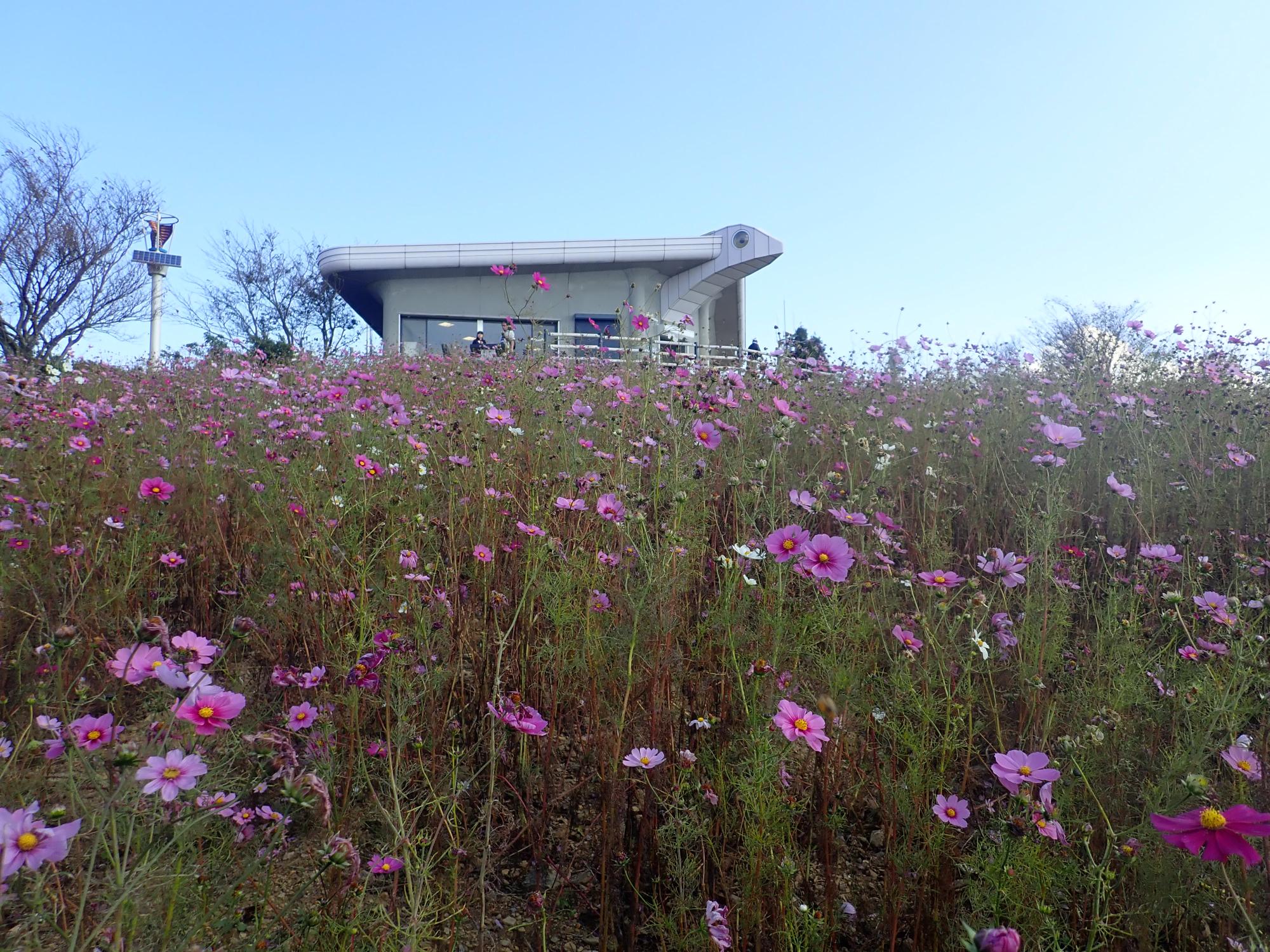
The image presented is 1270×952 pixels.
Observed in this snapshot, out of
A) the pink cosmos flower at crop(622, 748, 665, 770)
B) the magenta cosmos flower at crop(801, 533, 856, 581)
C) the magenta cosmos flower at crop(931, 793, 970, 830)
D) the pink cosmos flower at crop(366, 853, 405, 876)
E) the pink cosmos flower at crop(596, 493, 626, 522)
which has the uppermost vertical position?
the pink cosmos flower at crop(596, 493, 626, 522)

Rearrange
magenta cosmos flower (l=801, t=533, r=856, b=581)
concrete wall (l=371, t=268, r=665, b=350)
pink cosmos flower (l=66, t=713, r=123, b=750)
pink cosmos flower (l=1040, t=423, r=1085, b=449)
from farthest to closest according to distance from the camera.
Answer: concrete wall (l=371, t=268, r=665, b=350), pink cosmos flower (l=1040, t=423, r=1085, b=449), magenta cosmos flower (l=801, t=533, r=856, b=581), pink cosmos flower (l=66, t=713, r=123, b=750)

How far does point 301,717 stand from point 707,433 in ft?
4.33

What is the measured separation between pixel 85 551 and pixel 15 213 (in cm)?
1959

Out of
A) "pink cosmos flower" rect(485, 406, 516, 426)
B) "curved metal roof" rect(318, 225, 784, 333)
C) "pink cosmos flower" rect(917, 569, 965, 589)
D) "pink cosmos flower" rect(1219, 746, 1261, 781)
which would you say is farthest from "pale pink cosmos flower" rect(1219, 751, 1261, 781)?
"curved metal roof" rect(318, 225, 784, 333)

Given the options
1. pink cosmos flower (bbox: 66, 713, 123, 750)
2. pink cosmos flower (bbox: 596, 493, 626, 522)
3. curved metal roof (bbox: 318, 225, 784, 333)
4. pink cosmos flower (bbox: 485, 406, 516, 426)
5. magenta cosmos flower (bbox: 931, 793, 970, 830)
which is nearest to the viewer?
pink cosmos flower (bbox: 66, 713, 123, 750)

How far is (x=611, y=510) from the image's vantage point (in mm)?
1945

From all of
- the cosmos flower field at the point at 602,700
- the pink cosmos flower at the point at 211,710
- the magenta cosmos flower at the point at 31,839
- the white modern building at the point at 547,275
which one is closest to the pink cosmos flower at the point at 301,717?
the cosmos flower field at the point at 602,700

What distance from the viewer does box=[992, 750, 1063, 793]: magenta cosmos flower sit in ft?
4.00

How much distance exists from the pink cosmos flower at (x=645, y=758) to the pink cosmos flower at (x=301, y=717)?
2.11 feet

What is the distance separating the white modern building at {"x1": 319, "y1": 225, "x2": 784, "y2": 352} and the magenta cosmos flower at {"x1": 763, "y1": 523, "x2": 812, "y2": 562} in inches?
619

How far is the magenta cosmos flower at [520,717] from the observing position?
56.3 inches

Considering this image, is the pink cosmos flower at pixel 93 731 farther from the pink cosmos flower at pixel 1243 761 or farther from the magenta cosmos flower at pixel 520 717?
the pink cosmos flower at pixel 1243 761

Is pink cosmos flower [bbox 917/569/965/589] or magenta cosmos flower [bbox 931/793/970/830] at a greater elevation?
pink cosmos flower [bbox 917/569/965/589]

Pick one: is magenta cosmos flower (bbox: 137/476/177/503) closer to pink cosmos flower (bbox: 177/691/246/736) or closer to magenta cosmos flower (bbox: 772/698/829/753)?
pink cosmos flower (bbox: 177/691/246/736)
